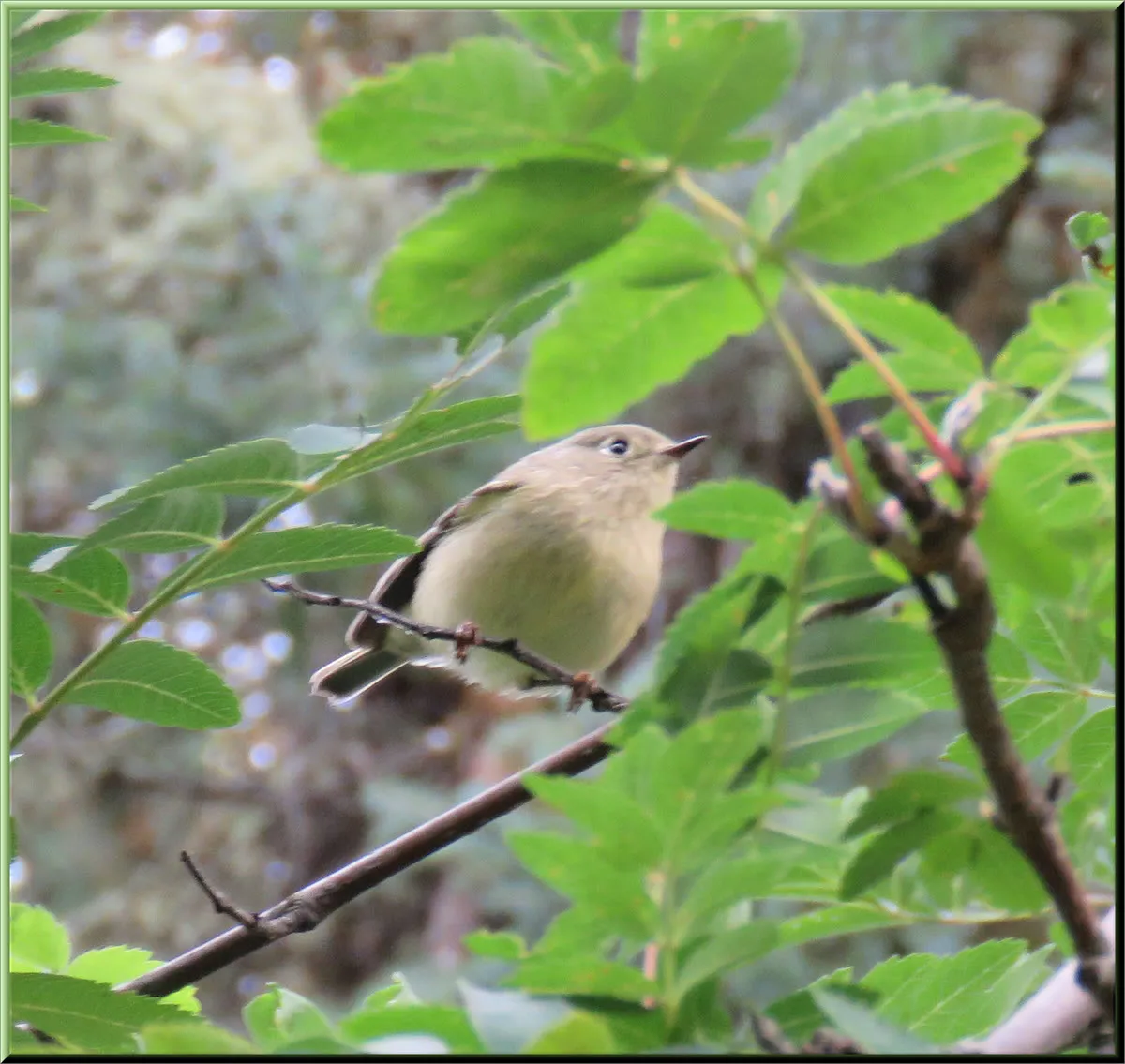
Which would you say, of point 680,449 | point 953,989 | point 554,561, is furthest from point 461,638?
point 953,989

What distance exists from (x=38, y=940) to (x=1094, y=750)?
137 cm

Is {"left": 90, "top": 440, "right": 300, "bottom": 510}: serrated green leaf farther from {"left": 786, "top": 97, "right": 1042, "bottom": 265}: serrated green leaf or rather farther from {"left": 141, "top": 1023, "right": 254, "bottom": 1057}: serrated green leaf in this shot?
{"left": 786, "top": 97, "right": 1042, "bottom": 265}: serrated green leaf

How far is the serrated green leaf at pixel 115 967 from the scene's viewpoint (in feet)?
5.87

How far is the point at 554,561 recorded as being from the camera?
3861 mm

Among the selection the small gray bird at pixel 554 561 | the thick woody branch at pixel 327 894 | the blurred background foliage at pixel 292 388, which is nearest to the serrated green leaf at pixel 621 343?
the thick woody branch at pixel 327 894

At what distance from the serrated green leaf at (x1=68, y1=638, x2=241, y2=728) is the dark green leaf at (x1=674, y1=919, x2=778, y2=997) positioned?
0.90 metres

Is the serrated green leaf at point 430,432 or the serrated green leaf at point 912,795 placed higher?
the serrated green leaf at point 430,432

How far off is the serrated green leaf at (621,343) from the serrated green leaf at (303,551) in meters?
0.70

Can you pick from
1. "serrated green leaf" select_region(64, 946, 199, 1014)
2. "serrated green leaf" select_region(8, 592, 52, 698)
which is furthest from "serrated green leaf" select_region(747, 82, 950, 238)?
"serrated green leaf" select_region(64, 946, 199, 1014)

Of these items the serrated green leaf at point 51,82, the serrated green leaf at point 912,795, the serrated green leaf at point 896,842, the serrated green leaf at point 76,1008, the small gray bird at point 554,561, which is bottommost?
the small gray bird at point 554,561

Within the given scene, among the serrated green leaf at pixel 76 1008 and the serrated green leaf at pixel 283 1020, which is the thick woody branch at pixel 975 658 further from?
the serrated green leaf at pixel 76 1008

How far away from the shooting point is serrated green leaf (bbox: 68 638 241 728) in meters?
1.73

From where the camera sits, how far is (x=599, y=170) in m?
0.97

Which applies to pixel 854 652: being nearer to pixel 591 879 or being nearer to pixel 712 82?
pixel 591 879
